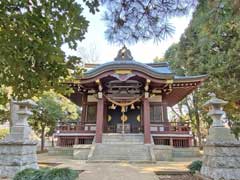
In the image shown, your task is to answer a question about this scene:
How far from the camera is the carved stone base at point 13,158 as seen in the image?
557cm

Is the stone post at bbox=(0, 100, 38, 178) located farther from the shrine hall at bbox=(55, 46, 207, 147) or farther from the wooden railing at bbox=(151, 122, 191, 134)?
the wooden railing at bbox=(151, 122, 191, 134)

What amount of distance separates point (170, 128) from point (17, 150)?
859cm

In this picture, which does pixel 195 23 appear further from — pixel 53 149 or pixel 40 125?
pixel 40 125

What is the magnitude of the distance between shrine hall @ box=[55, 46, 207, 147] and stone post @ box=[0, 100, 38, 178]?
477 cm

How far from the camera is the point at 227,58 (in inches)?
343

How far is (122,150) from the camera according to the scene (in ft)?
34.1

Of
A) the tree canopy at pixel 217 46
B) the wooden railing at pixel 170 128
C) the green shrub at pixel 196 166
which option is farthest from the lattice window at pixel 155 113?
the green shrub at pixel 196 166

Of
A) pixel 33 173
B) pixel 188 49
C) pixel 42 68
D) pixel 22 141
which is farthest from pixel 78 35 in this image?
pixel 188 49

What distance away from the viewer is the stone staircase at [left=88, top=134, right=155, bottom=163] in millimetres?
9664

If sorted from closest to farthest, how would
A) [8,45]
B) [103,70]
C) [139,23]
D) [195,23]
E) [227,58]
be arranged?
1. [8,45]
2. [195,23]
3. [139,23]
4. [227,58]
5. [103,70]

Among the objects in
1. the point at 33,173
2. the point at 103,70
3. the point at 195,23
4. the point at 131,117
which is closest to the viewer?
the point at 195,23

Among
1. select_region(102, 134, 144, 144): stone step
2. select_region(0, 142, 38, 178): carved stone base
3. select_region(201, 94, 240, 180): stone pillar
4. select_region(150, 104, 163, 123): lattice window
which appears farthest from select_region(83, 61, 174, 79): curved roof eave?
select_region(201, 94, 240, 180): stone pillar

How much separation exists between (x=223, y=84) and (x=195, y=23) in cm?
622

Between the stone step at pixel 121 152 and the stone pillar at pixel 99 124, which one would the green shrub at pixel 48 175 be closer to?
the stone step at pixel 121 152
